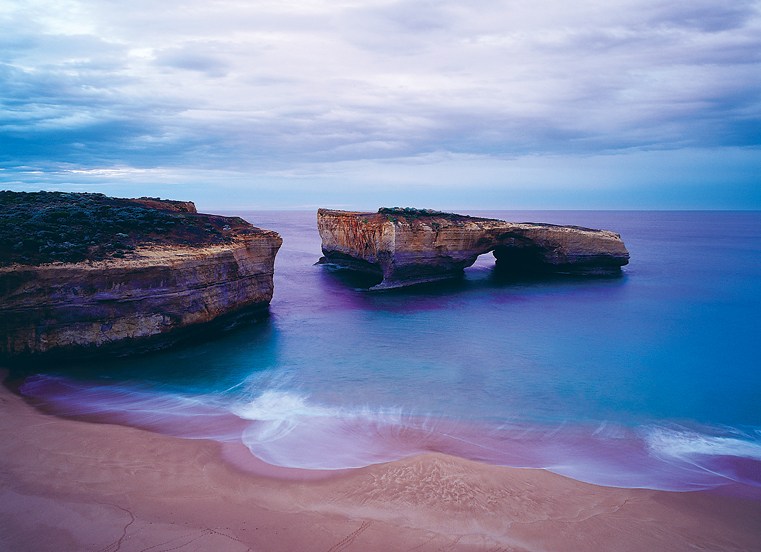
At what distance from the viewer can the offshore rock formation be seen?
1164 inches

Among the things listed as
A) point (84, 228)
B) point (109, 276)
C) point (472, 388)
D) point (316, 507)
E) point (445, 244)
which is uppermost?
point (84, 228)

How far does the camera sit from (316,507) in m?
7.57

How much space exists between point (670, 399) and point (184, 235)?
2129cm

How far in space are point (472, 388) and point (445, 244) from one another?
1856 centimetres

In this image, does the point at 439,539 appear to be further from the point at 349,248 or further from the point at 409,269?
the point at 349,248

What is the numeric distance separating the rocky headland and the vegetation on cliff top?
4 centimetres

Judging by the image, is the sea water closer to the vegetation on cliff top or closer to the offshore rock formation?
the vegetation on cliff top

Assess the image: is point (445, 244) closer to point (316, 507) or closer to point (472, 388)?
point (472, 388)

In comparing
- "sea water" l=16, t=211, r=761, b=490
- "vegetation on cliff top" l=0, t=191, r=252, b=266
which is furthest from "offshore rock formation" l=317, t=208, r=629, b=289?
"vegetation on cliff top" l=0, t=191, r=252, b=266

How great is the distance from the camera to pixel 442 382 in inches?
558

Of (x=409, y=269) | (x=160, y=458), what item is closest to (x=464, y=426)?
(x=160, y=458)

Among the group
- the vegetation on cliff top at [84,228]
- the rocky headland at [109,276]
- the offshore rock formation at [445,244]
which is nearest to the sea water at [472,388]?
the rocky headland at [109,276]

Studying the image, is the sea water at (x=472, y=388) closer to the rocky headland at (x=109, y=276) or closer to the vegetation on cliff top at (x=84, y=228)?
the rocky headland at (x=109, y=276)

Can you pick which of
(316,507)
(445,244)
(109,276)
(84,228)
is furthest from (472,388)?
(445,244)
